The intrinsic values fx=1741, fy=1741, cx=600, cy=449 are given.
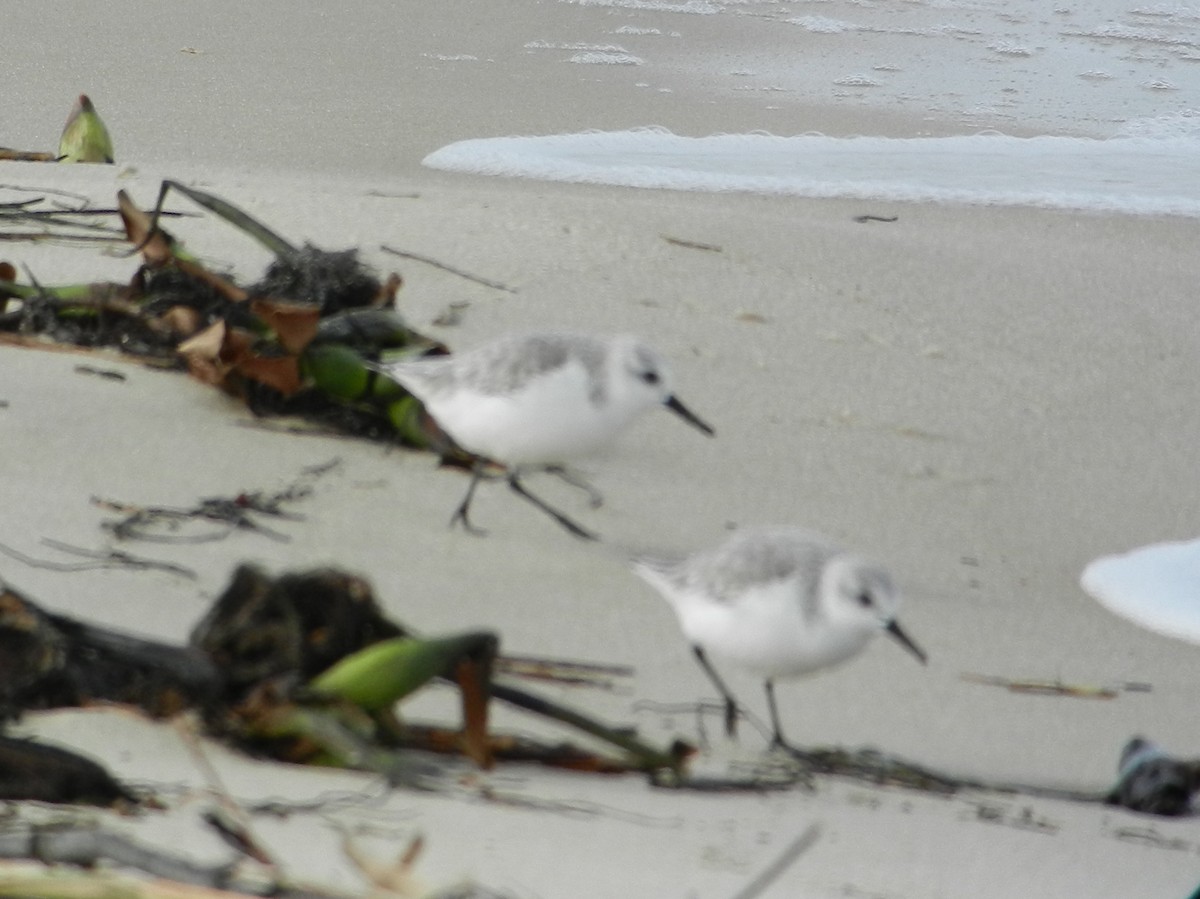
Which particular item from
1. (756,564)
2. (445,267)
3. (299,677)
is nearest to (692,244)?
(445,267)

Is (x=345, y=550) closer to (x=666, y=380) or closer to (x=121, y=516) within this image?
(x=121, y=516)

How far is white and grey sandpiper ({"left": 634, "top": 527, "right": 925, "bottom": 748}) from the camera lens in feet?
8.87

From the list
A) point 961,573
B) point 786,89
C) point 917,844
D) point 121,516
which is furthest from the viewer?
point 786,89

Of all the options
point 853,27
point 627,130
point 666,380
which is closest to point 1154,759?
point 666,380

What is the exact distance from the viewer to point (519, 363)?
3.46 metres

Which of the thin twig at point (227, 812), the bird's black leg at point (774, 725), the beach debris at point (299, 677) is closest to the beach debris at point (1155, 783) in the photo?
the bird's black leg at point (774, 725)

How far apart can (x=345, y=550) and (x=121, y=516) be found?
1.38 feet

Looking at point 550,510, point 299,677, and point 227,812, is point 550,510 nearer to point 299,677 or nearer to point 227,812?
point 299,677

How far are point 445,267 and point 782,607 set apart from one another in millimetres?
2321

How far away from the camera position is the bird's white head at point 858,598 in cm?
270

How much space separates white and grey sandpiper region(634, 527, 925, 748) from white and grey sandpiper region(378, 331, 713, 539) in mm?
623

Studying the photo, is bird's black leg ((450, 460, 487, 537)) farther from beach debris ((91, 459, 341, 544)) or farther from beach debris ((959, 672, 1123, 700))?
beach debris ((959, 672, 1123, 700))

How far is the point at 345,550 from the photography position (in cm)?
325

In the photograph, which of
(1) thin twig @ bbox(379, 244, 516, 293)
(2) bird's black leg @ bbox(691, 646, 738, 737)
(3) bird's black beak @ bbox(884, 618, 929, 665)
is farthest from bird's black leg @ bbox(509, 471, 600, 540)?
(1) thin twig @ bbox(379, 244, 516, 293)
